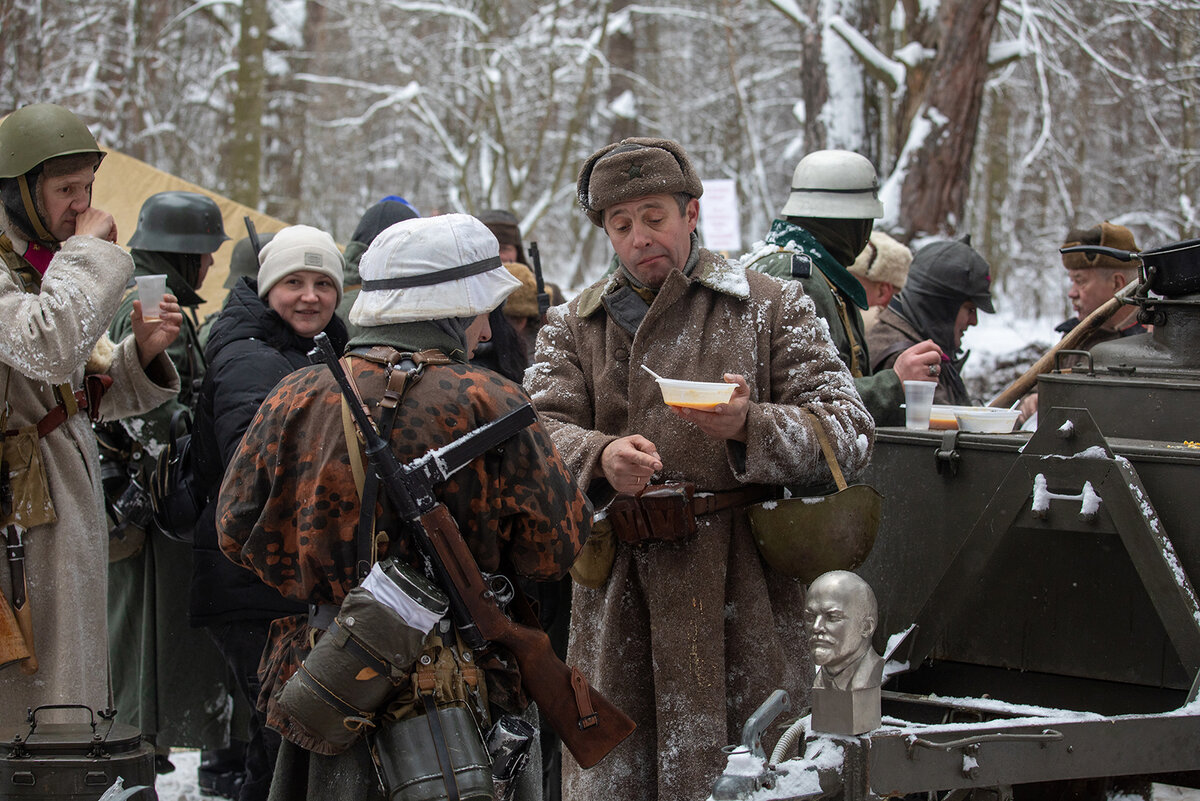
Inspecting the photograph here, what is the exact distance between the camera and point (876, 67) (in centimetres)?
1034

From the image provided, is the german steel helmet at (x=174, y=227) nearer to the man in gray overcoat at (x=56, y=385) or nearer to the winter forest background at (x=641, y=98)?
the man in gray overcoat at (x=56, y=385)

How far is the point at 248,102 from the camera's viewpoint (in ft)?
44.6

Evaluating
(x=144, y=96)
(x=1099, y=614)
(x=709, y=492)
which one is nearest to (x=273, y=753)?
(x=709, y=492)

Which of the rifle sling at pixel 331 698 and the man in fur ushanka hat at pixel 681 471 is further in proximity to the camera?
the man in fur ushanka hat at pixel 681 471

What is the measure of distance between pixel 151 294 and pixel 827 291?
214cm

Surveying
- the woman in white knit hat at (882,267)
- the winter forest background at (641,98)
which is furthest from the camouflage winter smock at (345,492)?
the winter forest background at (641,98)

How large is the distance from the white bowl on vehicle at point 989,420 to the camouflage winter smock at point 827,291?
27 centimetres

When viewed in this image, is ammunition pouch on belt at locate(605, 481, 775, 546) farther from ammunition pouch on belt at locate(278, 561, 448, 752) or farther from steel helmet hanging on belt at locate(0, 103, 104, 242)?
steel helmet hanging on belt at locate(0, 103, 104, 242)

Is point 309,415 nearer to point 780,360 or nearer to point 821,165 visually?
point 780,360

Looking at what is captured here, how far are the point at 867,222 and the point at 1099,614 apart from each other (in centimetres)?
147

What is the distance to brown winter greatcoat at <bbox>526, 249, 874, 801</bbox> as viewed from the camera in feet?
10.4

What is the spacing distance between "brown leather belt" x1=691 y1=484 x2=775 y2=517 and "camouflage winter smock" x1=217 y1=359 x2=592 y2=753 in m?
0.55

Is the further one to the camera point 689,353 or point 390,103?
point 390,103

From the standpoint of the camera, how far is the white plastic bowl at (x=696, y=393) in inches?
116
